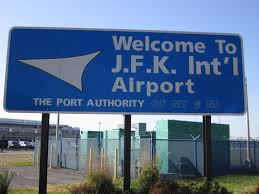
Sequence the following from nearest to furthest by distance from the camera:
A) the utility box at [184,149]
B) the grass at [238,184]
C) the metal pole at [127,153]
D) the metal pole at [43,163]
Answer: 1. the metal pole at [43,163]
2. the metal pole at [127,153]
3. the grass at [238,184]
4. the utility box at [184,149]

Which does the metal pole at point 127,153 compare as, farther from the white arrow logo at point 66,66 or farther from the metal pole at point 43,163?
the metal pole at point 43,163

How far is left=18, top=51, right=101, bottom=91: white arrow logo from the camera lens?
33.5 feet

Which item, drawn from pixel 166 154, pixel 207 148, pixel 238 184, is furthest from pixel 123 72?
pixel 166 154

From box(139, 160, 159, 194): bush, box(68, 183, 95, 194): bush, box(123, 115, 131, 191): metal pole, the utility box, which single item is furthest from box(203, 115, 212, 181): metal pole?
the utility box

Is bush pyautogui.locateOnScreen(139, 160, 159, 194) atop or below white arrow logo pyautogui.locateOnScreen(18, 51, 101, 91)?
below

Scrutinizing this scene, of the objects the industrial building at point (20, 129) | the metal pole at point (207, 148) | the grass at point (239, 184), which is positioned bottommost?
the grass at point (239, 184)

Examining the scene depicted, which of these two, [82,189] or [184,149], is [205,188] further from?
[184,149]

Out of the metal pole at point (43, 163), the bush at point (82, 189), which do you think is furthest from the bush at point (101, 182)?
the metal pole at point (43, 163)

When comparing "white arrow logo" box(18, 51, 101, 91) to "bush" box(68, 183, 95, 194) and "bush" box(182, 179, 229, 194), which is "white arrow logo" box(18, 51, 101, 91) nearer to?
"bush" box(68, 183, 95, 194)

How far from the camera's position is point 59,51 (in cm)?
1036

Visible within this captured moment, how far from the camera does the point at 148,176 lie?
448 inches

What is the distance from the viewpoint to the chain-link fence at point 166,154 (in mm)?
24562

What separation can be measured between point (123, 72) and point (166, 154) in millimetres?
15946

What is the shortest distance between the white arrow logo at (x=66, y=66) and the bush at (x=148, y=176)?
112 inches
